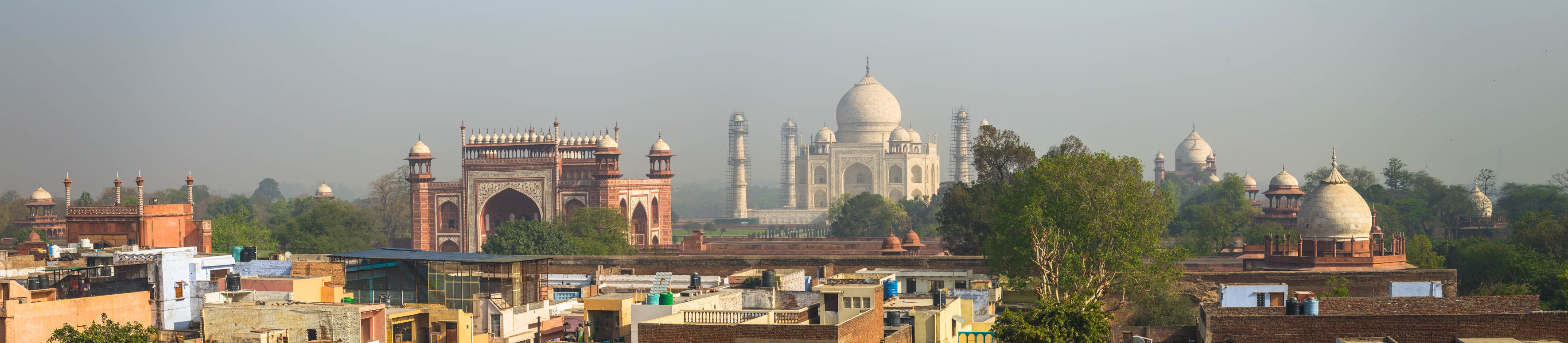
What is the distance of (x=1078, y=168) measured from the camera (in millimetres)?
22984

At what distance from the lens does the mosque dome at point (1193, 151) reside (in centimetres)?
10338

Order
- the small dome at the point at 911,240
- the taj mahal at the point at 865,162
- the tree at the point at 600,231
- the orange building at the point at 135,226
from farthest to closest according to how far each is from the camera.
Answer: the taj mahal at the point at 865,162 → the small dome at the point at 911,240 → the tree at the point at 600,231 → the orange building at the point at 135,226

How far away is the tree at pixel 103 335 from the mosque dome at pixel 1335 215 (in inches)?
855

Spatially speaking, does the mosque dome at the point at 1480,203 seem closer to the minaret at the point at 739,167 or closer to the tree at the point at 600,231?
the tree at the point at 600,231

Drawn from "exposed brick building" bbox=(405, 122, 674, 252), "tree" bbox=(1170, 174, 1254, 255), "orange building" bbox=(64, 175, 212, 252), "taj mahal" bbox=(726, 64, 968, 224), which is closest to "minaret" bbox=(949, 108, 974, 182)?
"taj mahal" bbox=(726, 64, 968, 224)

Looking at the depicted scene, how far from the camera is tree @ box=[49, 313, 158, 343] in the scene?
14.2 meters

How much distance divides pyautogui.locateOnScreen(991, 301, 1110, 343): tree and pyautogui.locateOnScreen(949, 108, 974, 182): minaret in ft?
220

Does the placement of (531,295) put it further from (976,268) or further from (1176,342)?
(976,268)

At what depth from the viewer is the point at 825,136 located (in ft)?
282

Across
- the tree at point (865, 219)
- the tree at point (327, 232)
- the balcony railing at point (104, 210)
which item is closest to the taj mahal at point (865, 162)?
the tree at point (865, 219)

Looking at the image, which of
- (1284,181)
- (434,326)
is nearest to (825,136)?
(1284,181)

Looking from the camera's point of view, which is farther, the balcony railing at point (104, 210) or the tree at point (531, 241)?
the tree at point (531, 241)

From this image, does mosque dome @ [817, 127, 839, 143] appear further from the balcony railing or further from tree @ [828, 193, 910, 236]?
the balcony railing

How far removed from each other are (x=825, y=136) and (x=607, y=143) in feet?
140
